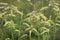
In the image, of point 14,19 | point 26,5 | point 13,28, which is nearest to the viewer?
point 13,28

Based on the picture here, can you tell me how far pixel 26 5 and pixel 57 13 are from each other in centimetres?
49

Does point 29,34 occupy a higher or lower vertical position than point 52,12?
lower

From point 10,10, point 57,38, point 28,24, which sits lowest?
point 57,38

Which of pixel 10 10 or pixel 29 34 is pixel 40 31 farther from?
pixel 10 10

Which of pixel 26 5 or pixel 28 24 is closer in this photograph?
pixel 28 24

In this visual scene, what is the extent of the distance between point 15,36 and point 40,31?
0.96 feet

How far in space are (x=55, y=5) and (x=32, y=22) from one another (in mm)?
346

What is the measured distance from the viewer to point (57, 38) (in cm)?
279

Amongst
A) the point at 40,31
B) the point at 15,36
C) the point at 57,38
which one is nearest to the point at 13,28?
the point at 15,36

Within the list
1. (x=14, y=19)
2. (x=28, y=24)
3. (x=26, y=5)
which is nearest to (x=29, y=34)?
(x=28, y=24)

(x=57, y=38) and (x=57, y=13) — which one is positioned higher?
(x=57, y=13)

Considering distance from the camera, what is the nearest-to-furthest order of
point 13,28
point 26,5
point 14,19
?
1. point 13,28
2. point 14,19
3. point 26,5

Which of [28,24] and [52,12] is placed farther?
[52,12]

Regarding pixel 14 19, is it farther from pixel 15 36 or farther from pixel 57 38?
pixel 57 38
